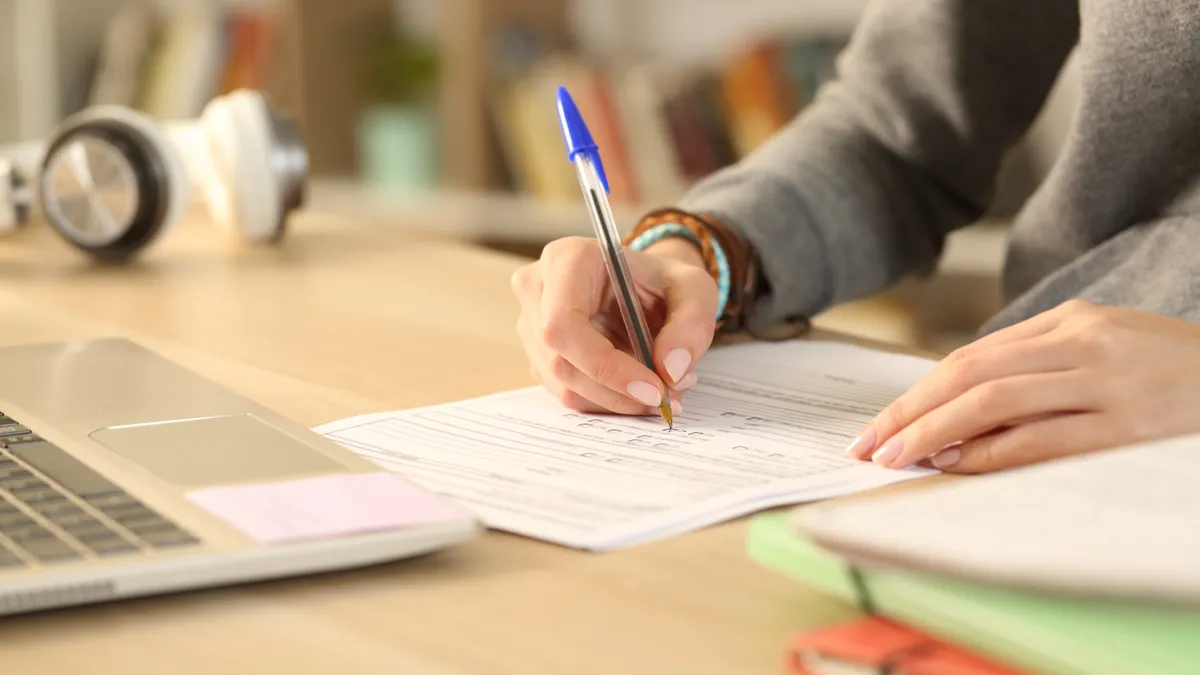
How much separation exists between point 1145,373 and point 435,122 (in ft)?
7.87

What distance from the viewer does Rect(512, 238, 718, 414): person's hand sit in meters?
0.70

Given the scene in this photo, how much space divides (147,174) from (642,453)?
64 cm

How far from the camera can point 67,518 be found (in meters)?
0.47

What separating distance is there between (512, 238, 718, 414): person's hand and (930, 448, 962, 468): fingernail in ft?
0.48

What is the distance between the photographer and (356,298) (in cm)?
105

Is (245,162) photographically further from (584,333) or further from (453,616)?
(453,616)

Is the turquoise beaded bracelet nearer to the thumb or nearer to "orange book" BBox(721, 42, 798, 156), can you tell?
the thumb

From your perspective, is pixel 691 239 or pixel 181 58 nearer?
pixel 691 239

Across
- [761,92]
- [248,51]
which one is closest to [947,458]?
[761,92]

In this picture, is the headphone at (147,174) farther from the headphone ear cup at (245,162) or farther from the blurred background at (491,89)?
the blurred background at (491,89)

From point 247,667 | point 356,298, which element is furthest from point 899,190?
point 247,667

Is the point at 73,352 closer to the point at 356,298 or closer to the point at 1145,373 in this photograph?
the point at 356,298

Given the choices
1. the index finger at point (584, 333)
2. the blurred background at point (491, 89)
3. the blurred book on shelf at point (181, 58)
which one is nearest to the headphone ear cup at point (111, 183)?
the index finger at point (584, 333)

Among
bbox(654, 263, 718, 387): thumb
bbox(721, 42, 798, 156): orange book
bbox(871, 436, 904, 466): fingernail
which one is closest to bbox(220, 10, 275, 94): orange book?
bbox(721, 42, 798, 156): orange book
